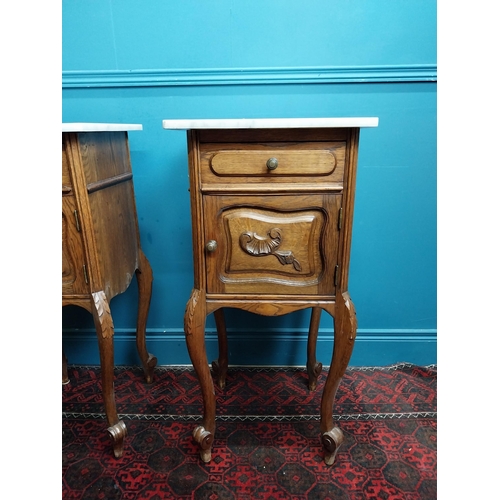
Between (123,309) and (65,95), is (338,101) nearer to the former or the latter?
(65,95)

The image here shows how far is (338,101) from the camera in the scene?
4.55ft

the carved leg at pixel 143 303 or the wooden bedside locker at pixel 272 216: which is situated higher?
the wooden bedside locker at pixel 272 216

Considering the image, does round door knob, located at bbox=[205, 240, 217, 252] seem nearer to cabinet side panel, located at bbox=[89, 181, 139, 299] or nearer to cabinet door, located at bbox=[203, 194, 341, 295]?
cabinet door, located at bbox=[203, 194, 341, 295]

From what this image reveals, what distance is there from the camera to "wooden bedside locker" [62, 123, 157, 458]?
3.33ft

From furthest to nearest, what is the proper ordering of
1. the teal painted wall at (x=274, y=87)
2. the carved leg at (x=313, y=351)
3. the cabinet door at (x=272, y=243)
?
1. the carved leg at (x=313, y=351)
2. the teal painted wall at (x=274, y=87)
3. the cabinet door at (x=272, y=243)

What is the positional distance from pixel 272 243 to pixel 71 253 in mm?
551

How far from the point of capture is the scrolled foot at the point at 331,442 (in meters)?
1.16

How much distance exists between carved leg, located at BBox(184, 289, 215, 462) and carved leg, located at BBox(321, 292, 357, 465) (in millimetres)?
339

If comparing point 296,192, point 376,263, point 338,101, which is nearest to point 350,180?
point 296,192

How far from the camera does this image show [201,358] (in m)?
1.12

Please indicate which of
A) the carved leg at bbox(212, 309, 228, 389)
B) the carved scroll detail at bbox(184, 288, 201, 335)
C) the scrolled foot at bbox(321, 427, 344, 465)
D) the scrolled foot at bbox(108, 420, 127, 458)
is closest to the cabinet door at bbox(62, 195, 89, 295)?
the carved scroll detail at bbox(184, 288, 201, 335)

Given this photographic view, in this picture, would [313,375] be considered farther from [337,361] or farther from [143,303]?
[143,303]

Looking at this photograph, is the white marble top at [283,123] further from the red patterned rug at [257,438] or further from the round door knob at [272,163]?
the red patterned rug at [257,438]

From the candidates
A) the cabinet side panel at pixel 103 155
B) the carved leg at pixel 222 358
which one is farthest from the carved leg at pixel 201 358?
the cabinet side panel at pixel 103 155
